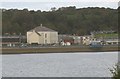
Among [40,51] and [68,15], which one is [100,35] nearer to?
[68,15]

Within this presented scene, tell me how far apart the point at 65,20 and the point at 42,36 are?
5.32m

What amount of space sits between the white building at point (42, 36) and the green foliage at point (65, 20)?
189 centimetres

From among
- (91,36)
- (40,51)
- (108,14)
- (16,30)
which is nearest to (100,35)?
(91,36)

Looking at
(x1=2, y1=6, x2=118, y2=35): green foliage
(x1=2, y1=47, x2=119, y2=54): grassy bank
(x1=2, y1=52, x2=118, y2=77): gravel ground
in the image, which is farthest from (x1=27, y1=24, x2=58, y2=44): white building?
(x1=2, y1=52, x2=118, y2=77): gravel ground

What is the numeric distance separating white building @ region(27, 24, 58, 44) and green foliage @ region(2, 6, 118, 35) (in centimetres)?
189

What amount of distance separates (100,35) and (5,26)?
1321cm

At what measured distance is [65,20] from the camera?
219ft

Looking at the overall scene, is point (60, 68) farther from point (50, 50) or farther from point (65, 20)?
point (65, 20)

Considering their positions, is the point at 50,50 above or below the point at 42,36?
below

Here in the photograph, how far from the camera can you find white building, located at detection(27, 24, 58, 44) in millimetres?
61253

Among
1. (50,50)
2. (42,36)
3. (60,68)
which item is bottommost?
(60,68)

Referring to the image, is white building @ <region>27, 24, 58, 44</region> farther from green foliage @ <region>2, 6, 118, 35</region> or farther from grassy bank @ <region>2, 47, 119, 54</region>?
grassy bank @ <region>2, 47, 119, 54</region>

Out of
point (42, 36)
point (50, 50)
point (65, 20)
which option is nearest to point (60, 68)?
point (50, 50)

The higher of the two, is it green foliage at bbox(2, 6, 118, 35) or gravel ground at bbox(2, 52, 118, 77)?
green foliage at bbox(2, 6, 118, 35)
